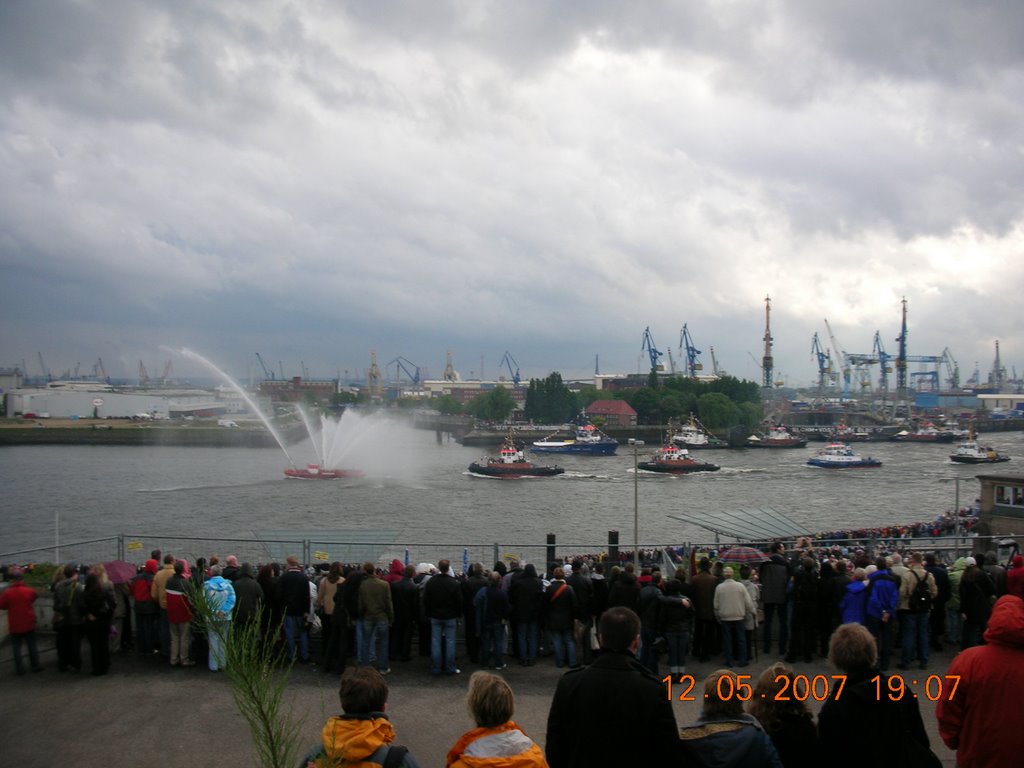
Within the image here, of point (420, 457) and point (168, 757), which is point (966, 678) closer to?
point (168, 757)

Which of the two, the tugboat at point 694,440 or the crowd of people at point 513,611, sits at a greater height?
the crowd of people at point 513,611

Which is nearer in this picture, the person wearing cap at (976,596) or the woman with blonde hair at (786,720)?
the woman with blonde hair at (786,720)

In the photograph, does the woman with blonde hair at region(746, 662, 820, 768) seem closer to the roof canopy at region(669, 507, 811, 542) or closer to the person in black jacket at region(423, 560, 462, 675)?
the person in black jacket at region(423, 560, 462, 675)

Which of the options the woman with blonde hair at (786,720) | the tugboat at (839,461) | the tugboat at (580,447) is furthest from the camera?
the tugboat at (580,447)

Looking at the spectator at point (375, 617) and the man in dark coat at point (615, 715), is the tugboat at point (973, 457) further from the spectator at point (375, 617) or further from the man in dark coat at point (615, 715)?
the man in dark coat at point (615, 715)

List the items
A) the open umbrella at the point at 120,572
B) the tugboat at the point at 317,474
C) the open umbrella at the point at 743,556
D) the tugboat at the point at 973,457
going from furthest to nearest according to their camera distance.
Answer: the tugboat at the point at 973,457
the tugboat at the point at 317,474
the open umbrella at the point at 743,556
the open umbrella at the point at 120,572

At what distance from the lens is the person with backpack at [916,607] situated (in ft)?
19.4

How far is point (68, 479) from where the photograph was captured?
4250 cm

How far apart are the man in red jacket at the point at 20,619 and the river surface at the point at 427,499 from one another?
4.45 meters

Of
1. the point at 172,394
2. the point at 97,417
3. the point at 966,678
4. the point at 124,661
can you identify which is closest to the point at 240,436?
the point at 97,417

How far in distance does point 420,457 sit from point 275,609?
56.6 meters

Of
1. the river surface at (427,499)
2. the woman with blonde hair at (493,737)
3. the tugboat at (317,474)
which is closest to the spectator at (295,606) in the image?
the woman with blonde hair at (493,737)

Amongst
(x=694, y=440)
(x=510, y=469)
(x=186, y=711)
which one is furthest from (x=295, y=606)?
(x=694, y=440)

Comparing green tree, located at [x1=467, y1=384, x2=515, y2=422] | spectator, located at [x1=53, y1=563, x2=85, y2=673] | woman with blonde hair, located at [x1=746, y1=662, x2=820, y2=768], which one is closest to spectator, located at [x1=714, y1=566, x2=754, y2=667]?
woman with blonde hair, located at [x1=746, y1=662, x2=820, y2=768]
